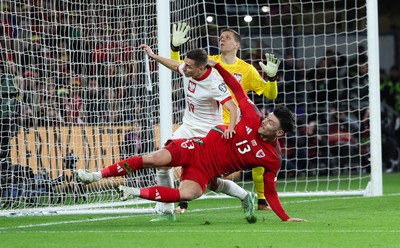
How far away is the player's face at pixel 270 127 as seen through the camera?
31.6 feet

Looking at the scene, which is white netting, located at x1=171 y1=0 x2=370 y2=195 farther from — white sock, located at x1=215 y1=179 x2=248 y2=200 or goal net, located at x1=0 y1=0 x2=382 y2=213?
white sock, located at x1=215 y1=179 x2=248 y2=200

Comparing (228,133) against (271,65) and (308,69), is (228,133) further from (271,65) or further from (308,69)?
(308,69)

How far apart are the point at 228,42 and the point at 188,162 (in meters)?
2.50

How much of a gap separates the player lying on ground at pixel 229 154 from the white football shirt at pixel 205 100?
0.44 metres

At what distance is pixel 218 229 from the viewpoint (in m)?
9.12

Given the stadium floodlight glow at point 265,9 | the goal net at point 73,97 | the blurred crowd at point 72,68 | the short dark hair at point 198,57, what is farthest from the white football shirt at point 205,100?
the stadium floodlight glow at point 265,9

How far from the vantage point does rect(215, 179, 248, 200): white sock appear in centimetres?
1043

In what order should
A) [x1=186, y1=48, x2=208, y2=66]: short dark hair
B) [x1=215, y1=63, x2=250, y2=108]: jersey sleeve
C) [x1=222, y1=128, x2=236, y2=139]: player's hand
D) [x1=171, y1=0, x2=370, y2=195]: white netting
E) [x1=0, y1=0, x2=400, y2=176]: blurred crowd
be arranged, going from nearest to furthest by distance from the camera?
[x1=222, y1=128, x2=236, y2=139]: player's hand
[x1=215, y1=63, x2=250, y2=108]: jersey sleeve
[x1=186, y1=48, x2=208, y2=66]: short dark hair
[x1=0, y1=0, x2=400, y2=176]: blurred crowd
[x1=171, y1=0, x2=370, y2=195]: white netting

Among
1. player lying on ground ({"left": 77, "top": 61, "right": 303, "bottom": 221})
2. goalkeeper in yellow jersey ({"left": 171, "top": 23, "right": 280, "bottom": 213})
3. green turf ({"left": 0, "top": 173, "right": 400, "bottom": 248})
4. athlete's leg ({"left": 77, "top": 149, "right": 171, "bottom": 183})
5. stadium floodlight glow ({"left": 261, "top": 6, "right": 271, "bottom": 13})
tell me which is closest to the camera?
green turf ({"left": 0, "top": 173, "right": 400, "bottom": 248})

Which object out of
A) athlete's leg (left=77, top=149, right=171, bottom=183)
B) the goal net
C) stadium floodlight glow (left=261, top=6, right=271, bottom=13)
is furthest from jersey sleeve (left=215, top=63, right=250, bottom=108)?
stadium floodlight glow (left=261, top=6, right=271, bottom=13)

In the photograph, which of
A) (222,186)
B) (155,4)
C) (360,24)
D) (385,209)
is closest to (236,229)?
(222,186)

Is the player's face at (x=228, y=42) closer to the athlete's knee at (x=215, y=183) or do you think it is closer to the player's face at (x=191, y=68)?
the player's face at (x=191, y=68)

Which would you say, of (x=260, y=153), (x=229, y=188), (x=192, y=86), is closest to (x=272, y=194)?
(x=260, y=153)

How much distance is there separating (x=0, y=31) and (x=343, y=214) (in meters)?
4.62
